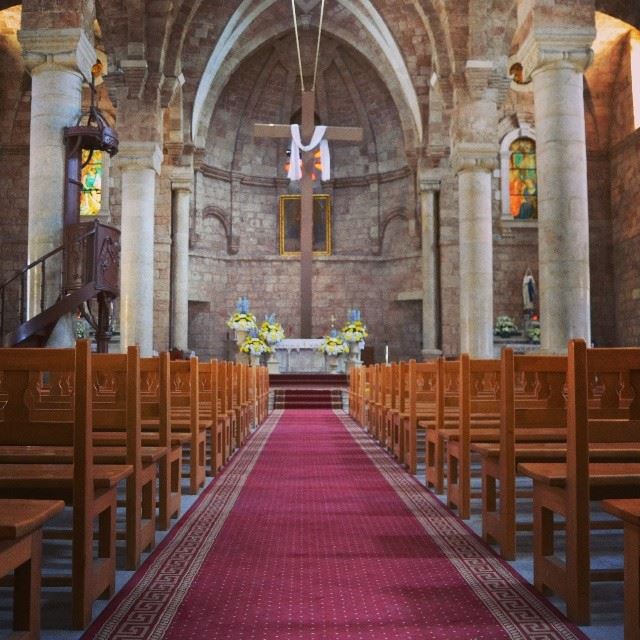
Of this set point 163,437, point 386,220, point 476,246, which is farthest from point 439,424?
point 386,220

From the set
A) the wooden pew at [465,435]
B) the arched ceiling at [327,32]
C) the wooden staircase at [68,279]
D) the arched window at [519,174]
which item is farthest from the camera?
the arched window at [519,174]

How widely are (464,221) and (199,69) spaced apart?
9660 mm

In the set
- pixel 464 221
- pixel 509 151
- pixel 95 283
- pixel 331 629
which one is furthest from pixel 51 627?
pixel 509 151

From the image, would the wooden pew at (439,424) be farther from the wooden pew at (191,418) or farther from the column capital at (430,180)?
the column capital at (430,180)

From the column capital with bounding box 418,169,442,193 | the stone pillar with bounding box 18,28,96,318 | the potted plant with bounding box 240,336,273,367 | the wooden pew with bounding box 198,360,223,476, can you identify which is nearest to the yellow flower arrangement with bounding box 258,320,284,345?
the potted plant with bounding box 240,336,273,367

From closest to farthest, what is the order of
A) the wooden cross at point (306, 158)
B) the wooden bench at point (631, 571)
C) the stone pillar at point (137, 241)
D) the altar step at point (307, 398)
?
the wooden bench at point (631, 571)
the stone pillar at point (137, 241)
the altar step at point (307, 398)
the wooden cross at point (306, 158)

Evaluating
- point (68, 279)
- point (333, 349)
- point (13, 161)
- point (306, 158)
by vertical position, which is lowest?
point (333, 349)

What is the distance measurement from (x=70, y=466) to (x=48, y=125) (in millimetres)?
7294

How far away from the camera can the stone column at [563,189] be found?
28.8ft

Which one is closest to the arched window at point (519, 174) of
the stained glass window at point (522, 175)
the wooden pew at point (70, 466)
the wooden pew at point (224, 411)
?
→ the stained glass window at point (522, 175)

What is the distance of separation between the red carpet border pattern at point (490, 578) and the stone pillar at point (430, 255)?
15636 millimetres

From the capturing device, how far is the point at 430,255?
21.0m

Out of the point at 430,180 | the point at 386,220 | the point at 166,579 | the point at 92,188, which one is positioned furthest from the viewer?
the point at 386,220

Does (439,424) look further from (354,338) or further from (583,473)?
(354,338)
